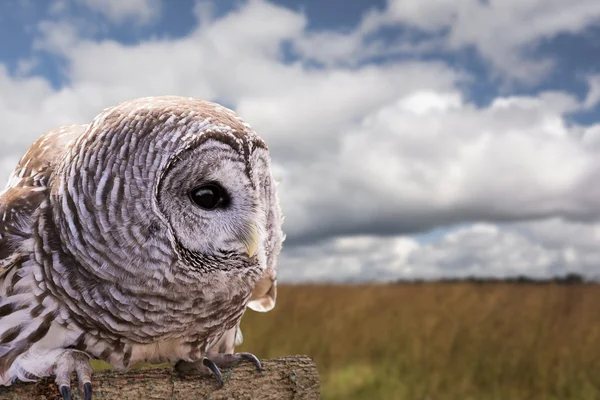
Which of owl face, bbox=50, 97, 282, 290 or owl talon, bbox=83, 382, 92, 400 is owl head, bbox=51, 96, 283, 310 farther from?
owl talon, bbox=83, 382, 92, 400

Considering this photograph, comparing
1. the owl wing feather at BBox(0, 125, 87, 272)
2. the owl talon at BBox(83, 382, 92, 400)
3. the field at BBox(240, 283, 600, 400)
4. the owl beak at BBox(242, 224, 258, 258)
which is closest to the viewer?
the owl talon at BBox(83, 382, 92, 400)

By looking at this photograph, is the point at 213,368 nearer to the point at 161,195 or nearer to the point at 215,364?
the point at 215,364

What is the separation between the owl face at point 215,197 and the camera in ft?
7.79

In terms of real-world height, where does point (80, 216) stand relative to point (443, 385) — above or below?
above

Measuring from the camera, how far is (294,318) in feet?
23.5

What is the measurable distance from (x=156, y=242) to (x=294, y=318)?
494 cm

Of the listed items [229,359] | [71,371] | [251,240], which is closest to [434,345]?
[229,359]

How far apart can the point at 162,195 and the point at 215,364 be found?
87 cm

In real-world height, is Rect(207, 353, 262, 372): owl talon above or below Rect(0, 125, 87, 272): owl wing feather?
below

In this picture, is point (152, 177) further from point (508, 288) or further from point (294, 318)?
point (508, 288)

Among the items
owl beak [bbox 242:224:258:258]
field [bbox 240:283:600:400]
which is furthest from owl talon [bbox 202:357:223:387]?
field [bbox 240:283:600:400]

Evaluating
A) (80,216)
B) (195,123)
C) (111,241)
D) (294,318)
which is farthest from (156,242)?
(294,318)

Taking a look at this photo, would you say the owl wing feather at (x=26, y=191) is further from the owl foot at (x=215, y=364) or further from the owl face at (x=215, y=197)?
the owl foot at (x=215, y=364)

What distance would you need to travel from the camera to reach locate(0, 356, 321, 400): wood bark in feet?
7.74
